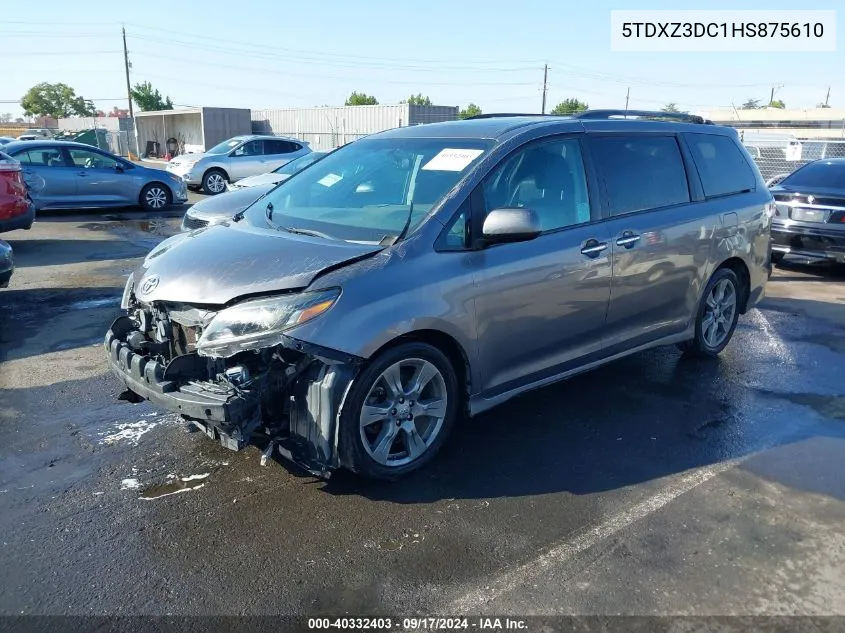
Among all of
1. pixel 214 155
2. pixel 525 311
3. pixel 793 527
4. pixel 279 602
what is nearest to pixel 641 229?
pixel 525 311

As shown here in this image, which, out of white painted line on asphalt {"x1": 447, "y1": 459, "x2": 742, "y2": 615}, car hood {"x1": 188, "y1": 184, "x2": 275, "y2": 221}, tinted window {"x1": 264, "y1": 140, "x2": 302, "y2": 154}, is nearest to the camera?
white painted line on asphalt {"x1": 447, "y1": 459, "x2": 742, "y2": 615}

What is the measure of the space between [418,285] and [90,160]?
13035 mm

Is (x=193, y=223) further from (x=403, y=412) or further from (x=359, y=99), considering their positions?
(x=359, y=99)

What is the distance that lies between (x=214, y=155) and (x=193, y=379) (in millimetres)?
17470

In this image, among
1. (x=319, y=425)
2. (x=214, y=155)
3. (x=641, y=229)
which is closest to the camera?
(x=319, y=425)

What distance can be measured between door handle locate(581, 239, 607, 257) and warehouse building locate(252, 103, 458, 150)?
24671 millimetres

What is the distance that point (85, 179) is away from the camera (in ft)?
46.5

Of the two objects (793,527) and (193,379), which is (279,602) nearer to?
(193,379)

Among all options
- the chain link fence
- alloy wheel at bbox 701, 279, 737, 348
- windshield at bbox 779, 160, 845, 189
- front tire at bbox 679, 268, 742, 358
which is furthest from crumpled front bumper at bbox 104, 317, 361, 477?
the chain link fence

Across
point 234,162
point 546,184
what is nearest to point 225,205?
point 546,184

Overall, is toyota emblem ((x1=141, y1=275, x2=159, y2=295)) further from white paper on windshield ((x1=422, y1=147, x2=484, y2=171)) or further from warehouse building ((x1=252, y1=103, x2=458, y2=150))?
warehouse building ((x1=252, y1=103, x2=458, y2=150))

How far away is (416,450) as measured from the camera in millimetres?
3787

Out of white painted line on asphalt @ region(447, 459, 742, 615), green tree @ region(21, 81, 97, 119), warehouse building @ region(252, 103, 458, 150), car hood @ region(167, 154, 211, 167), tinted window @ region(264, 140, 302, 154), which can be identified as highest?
green tree @ region(21, 81, 97, 119)

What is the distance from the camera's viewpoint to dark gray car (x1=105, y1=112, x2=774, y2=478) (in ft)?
11.0
